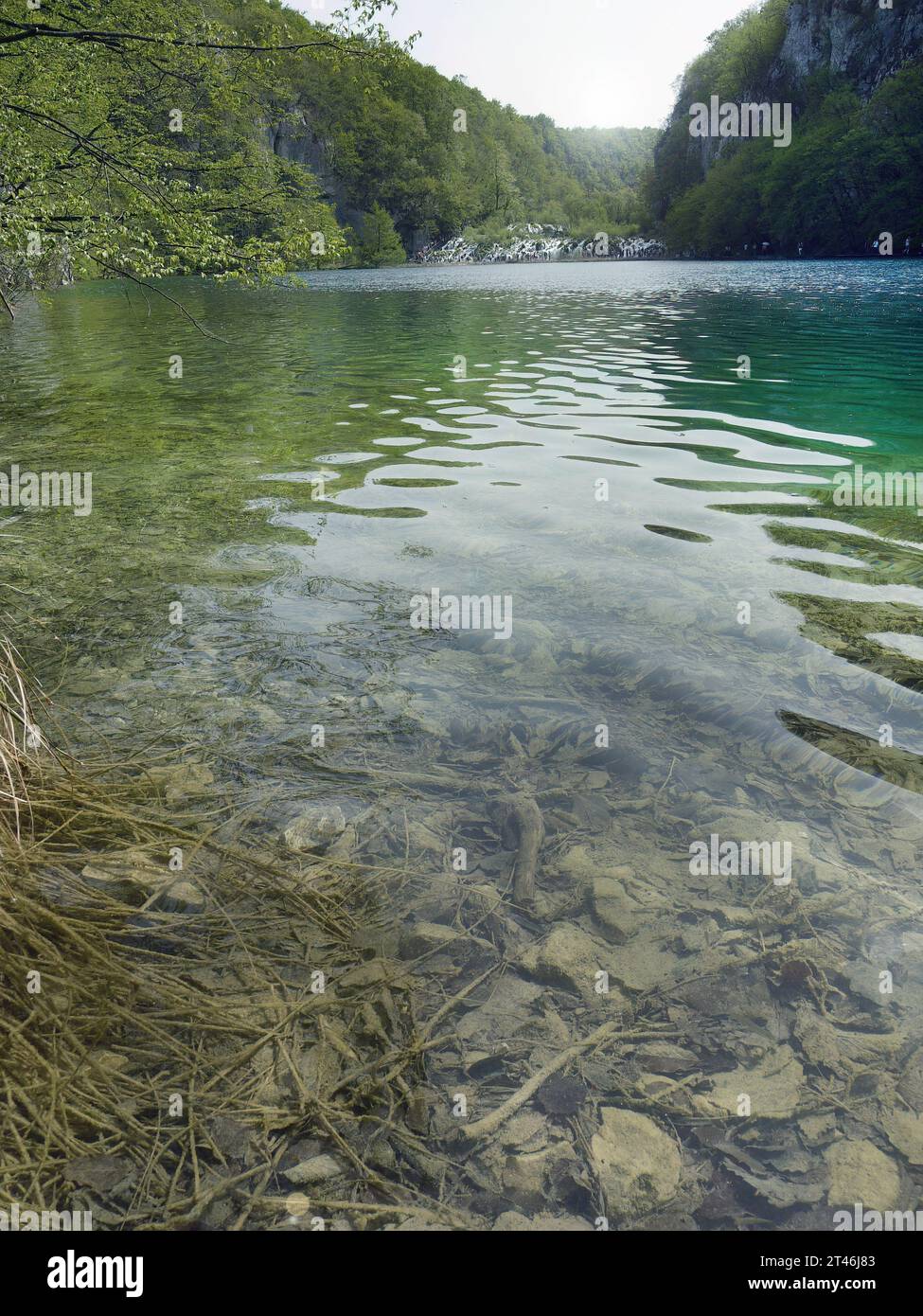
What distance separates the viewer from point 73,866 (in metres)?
3.17

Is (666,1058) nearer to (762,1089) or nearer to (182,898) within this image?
(762,1089)

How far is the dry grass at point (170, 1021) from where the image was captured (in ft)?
6.89

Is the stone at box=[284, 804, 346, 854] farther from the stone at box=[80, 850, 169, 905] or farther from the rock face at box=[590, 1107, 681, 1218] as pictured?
the rock face at box=[590, 1107, 681, 1218]

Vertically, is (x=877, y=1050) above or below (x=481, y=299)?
below

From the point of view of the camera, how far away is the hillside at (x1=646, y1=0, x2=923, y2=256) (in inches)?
3167

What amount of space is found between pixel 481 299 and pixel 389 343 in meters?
23.1

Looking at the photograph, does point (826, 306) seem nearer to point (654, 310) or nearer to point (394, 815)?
point (654, 310)

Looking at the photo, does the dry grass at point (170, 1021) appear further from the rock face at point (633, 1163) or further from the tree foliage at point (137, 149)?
the tree foliage at point (137, 149)

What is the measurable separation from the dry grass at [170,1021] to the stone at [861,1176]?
3.51 ft

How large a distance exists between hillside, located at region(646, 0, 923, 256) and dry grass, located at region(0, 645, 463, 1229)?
94903mm

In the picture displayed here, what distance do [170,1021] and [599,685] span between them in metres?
3.06

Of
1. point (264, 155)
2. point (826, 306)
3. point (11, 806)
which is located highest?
point (264, 155)

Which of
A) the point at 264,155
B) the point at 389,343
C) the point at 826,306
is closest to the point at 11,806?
the point at 389,343

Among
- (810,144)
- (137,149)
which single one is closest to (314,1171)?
(137,149)
